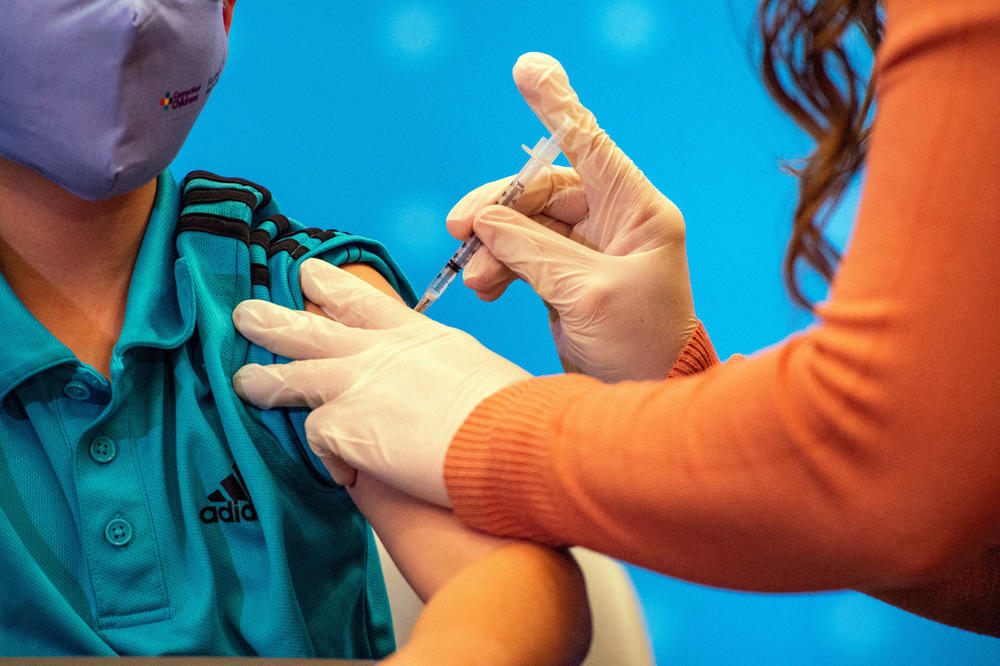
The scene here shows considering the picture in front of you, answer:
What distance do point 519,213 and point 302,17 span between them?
0.89 meters

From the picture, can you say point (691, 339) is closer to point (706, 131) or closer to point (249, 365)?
point (249, 365)

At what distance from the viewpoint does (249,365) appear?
97 centimetres

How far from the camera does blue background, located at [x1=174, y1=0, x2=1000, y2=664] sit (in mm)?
1802

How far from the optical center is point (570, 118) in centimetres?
112

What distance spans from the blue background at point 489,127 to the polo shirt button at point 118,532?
3.55 feet

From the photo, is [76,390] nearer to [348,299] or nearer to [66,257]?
[66,257]

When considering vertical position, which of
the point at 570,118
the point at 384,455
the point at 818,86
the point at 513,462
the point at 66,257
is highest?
the point at 818,86

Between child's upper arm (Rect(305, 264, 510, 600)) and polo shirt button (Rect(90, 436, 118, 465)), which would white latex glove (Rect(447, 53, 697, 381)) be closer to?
child's upper arm (Rect(305, 264, 510, 600))

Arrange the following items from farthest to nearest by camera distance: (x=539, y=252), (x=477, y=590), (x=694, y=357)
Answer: (x=694, y=357)
(x=539, y=252)
(x=477, y=590)

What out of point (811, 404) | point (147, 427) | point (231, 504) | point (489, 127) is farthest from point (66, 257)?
point (489, 127)

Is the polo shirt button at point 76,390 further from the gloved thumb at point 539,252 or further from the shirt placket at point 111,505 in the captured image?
the gloved thumb at point 539,252

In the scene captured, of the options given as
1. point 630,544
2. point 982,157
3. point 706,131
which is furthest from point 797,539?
point 706,131

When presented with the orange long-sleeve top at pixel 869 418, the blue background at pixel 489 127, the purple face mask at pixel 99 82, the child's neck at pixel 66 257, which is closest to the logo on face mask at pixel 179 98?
the purple face mask at pixel 99 82

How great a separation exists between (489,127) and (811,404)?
4.50 feet
